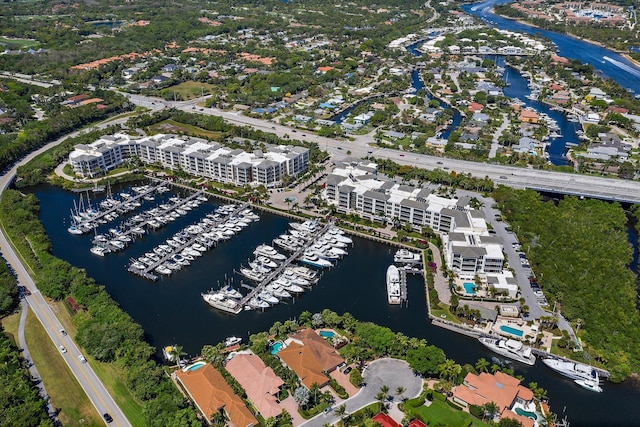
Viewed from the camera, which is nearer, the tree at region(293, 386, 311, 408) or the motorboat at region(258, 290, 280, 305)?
the tree at region(293, 386, 311, 408)

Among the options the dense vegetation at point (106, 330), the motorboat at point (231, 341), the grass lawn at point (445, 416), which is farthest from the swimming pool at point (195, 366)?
the grass lawn at point (445, 416)

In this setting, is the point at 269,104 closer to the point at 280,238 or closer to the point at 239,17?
the point at 280,238

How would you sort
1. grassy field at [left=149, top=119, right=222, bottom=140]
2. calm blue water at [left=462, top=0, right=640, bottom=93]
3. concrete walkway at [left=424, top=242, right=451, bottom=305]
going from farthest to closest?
calm blue water at [left=462, top=0, right=640, bottom=93] → grassy field at [left=149, top=119, right=222, bottom=140] → concrete walkway at [left=424, top=242, right=451, bottom=305]

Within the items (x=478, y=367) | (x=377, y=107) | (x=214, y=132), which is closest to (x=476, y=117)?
(x=377, y=107)

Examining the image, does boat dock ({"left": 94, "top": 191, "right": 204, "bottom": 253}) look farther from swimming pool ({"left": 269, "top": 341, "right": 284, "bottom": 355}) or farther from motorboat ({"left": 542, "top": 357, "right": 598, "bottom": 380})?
motorboat ({"left": 542, "top": 357, "right": 598, "bottom": 380})

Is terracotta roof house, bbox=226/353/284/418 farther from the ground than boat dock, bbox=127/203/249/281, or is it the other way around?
terracotta roof house, bbox=226/353/284/418

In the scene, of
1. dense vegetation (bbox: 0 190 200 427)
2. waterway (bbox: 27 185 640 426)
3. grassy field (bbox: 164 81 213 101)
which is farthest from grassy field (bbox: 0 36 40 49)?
dense vegetation (bbox: 0 190 200 427)

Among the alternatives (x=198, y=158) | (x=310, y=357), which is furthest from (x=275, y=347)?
(x=198, y=158)
